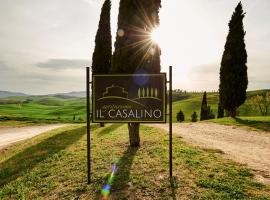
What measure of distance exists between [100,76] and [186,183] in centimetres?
371

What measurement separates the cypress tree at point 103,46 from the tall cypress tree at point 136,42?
13826 mm

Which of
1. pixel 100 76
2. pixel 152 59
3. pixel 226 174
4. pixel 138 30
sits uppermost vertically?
pixel 138 30

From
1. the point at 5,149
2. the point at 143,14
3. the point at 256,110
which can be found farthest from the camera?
the point at 256,110

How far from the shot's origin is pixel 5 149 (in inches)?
752

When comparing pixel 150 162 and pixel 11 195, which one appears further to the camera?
pixel 150 162

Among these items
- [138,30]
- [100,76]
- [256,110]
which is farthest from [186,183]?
[256,110]

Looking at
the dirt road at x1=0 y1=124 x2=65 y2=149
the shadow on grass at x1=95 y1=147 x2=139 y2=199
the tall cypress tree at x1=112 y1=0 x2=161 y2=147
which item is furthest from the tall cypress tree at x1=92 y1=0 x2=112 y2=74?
the shadow on grass at x1=95 y1=147 x2=139 y2=199

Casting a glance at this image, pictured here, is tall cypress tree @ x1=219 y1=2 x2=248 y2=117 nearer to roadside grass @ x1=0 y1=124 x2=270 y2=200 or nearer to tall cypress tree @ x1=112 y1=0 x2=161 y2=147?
tall cypress tree @ x1=112 y1=0 x2=161 y2=147

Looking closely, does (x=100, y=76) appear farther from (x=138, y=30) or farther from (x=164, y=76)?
(x=138, y=30)

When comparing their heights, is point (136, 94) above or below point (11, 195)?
above

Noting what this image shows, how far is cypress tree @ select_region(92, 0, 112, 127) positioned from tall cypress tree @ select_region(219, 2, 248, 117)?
1289cm

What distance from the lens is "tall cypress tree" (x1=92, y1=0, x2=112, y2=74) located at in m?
26.0

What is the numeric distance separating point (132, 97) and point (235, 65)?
24.4 meters

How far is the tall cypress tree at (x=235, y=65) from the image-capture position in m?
29.8
